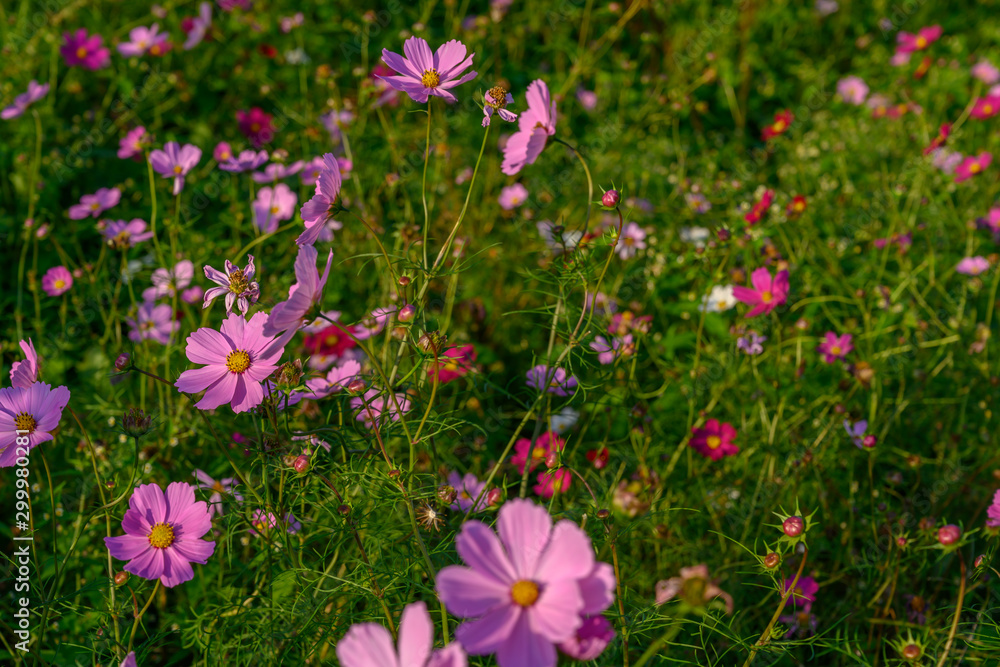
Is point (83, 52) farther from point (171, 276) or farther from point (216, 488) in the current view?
point (216, 488)

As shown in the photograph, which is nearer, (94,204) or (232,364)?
(232,364)

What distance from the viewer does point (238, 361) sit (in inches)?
31.8

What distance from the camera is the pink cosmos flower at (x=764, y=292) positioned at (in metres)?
1.27

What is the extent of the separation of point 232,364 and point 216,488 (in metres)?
0.33

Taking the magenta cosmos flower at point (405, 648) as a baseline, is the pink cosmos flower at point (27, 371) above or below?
below

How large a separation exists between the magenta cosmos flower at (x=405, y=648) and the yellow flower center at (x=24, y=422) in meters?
0.55

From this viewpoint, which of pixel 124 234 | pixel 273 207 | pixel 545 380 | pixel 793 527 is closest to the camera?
pixel 793 527

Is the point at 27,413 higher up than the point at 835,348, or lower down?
higher up

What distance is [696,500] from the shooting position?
4.52 feet

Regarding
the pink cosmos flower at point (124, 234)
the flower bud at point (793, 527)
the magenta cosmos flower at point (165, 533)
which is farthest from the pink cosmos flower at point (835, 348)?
the pink cosmos flower at point (124, 234)

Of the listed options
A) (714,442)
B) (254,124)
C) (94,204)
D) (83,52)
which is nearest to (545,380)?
(714,442)

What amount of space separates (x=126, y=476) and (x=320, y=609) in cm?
55

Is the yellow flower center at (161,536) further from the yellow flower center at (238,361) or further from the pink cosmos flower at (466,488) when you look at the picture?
the pink cosmos flower at (466,488)

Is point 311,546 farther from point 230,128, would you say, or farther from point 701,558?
point 230,128
